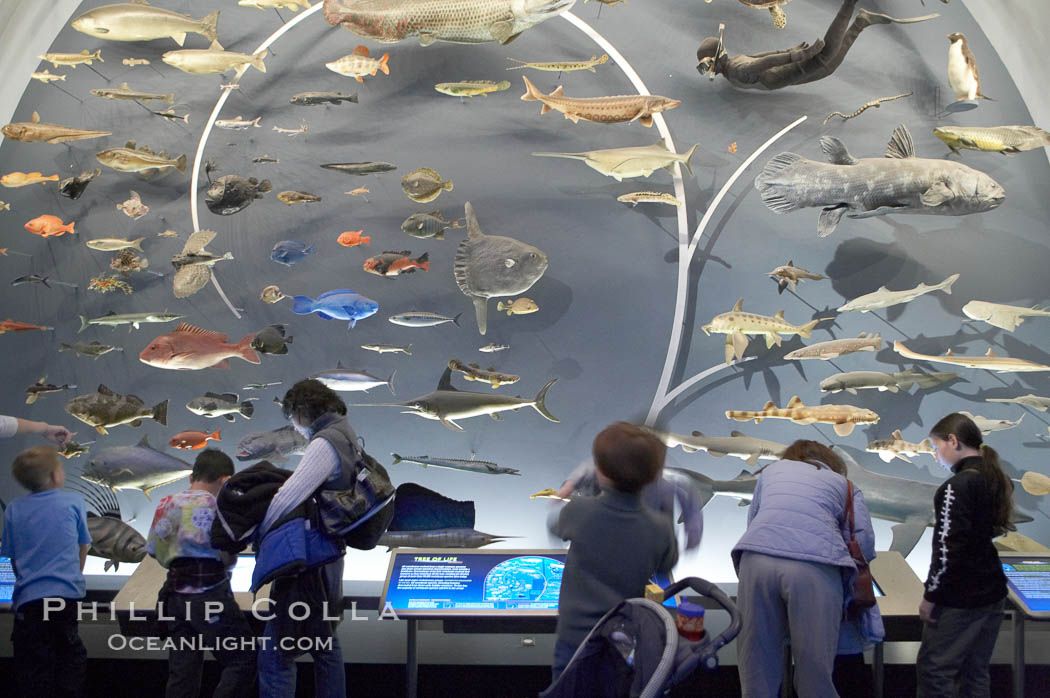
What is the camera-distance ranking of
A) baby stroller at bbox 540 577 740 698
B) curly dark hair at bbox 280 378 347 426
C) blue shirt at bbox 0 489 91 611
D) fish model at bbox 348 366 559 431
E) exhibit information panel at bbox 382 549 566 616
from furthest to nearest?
fish model at bbox 348 366 559 431 → exhibit information panel at bbox 382 549 566 616 → blue shirt at bbox 0 489 91 611 → curly dark hair at bbox 280 378 347 426 → baby stroller at bbox 540 577 740 698

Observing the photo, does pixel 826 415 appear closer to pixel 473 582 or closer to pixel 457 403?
pixel 457 403

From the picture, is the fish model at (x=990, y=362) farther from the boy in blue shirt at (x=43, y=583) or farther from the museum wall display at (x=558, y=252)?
the boy in blue shirt at (x=43, y=583)

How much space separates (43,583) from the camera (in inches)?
142

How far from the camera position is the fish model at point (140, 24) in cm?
549

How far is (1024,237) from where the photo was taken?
18.0 feet

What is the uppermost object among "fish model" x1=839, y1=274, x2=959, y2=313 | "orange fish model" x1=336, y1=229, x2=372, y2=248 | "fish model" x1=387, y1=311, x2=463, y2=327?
"orange fish model" x1=336, y1=229, x2=372, y2=248

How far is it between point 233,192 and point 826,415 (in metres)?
4.37

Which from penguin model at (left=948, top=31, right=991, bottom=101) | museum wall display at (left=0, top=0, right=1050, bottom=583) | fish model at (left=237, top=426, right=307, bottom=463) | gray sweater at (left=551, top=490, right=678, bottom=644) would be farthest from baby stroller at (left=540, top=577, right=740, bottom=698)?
penguin model at (left=948, top=31, right=991, bottom=101)

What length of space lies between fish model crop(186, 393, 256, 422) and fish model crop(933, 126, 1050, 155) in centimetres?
507

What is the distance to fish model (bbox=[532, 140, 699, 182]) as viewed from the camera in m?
→ 5.26

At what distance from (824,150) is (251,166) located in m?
4.01

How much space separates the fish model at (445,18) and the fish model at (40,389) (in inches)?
132

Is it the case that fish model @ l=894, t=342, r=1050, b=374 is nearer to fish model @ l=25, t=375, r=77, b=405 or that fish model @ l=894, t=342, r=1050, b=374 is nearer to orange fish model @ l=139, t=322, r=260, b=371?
orange fish model @ l=139, t=322, r=260, b=371

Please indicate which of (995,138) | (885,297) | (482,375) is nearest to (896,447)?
(885,297)
